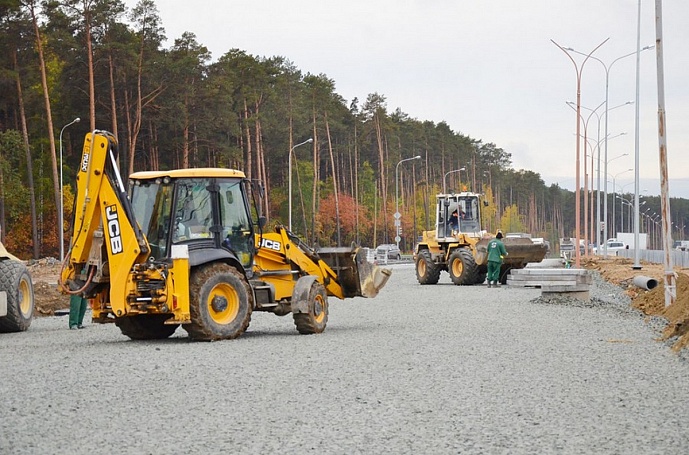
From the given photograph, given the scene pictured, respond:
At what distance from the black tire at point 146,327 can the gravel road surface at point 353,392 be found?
0.77 feet

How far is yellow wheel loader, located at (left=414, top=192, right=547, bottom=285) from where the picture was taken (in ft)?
118

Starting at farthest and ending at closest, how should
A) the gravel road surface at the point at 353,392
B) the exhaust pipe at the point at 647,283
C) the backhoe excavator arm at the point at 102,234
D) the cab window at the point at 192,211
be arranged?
the exhaust pipe at the point at 647,283, the cab window at the point at 192,211, the backhoe excavator arm at the point at 102,234, the gravel road surface at the point at 353,392

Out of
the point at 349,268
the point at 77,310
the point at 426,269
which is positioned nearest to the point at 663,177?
the point at 349,268

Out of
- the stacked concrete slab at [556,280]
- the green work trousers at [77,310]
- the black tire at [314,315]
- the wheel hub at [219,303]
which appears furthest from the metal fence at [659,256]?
the wheel hub at [219,303]

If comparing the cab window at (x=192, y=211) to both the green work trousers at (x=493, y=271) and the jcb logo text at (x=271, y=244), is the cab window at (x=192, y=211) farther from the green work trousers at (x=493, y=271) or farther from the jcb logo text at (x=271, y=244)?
the green work trousers at (x=493, y=271)

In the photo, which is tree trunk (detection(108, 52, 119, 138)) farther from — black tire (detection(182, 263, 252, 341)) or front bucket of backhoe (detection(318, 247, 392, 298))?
black tire (detection(182, 263, 252, 341))

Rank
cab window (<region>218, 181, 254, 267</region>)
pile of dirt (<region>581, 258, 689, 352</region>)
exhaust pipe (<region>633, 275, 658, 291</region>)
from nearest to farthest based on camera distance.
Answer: pile of dirt (<region>581, 258, 689, 352</region>) → cab window (<region>218, 181, 254, 267</region>) → exhaust pipe (<region>633, 275, 658, 291</region>)

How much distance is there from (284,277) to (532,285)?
1574 cm

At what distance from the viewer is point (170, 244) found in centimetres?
1664

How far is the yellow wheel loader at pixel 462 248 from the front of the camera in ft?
118

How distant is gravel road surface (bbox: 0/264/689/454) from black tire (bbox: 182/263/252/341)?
0.38m

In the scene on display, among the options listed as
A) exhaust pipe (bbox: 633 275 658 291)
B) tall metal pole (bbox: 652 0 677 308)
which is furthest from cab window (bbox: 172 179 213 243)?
exhaust pipe (bbox: 633 275 658 291)

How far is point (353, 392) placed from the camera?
1127 centimetres

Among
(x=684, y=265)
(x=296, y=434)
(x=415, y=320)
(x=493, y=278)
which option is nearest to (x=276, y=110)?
(x=684, y=265)
